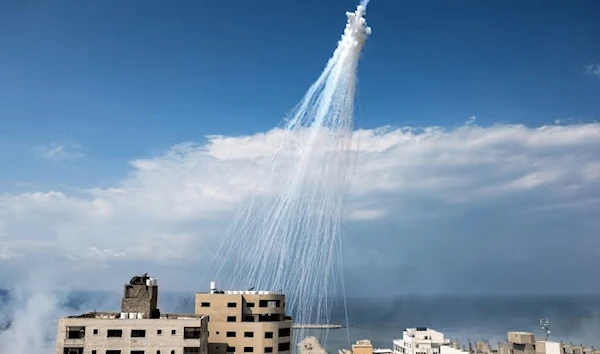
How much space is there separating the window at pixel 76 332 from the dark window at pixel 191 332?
7.89 metres

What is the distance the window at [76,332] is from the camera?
135ft

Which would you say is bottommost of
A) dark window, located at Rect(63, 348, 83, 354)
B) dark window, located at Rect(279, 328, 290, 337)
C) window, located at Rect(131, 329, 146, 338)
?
dark window, located at Rect(63, 348, 83, 354)

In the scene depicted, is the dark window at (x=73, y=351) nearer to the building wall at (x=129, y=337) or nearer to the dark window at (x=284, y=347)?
the building wall at (x=129, y=337)

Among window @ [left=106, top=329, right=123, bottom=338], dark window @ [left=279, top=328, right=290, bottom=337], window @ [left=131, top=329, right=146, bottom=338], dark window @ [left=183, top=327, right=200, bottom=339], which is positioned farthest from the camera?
dark window @ [left=279, top=328, right=290, bottom=337]

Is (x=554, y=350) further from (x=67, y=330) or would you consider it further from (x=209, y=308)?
(x=67, y=330)

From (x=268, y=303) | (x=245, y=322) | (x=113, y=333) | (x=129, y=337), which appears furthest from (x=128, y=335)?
(x=268, y=303)

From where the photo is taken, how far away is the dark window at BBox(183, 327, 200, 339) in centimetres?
4234

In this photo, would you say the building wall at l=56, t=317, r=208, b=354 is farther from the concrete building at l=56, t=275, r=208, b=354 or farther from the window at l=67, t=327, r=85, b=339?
the window at l=67, t=327, r=85, b=339

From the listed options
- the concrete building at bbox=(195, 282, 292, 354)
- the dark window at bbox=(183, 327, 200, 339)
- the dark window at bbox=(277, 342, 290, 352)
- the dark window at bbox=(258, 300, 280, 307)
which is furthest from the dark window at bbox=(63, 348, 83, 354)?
the dark window at bbox=(277, 342, 290, 352)

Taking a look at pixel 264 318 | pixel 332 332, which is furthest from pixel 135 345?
pixel 332 332

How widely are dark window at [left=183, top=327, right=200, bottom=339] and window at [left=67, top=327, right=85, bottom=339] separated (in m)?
7.89

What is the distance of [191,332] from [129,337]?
15.9 feet

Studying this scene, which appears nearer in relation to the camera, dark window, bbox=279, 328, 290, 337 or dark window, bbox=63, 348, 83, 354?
dark window, bbox=63, 348, 83, 354

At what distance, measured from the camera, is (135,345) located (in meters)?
41.6
